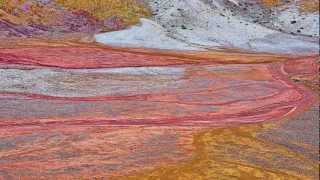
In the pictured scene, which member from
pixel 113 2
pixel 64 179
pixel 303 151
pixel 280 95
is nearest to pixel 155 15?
pixel 113 2

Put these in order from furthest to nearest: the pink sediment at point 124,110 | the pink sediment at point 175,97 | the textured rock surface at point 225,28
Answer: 1. the textured rock surface at point 225,28
2. the pink sediment at point 175,97
3. the pink sediment at point 124,110

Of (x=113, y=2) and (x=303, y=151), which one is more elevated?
(x=113, y=2)

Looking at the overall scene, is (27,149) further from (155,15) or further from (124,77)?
(155,15)

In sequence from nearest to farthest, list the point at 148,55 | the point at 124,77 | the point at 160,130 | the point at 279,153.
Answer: the point at 279,153, the point at 160,130, the point at 124,77, the point at 148,55

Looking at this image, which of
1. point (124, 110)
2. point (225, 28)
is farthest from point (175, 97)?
point (225, 28)

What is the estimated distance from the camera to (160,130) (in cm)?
4656

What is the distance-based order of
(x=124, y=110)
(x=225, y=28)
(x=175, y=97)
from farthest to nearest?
(x=225, y=28) < (x=175, y=97) < (x=124, y=110)

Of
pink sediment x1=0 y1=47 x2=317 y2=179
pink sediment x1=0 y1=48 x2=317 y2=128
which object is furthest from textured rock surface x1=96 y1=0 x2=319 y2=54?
pink sediment x1=0 y1=48 x2=317 y2=128

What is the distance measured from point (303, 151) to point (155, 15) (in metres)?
66.1

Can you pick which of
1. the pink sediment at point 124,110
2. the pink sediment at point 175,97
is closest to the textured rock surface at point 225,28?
the pink sediment at point 124,110

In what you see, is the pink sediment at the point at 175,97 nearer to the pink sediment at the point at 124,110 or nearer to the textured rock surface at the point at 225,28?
the pink sediment at the point at 124,110

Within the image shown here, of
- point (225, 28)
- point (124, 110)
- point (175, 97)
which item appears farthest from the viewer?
point (225, 28)

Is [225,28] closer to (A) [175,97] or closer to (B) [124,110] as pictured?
(A) [175,97]

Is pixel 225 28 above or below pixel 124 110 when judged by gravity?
above
